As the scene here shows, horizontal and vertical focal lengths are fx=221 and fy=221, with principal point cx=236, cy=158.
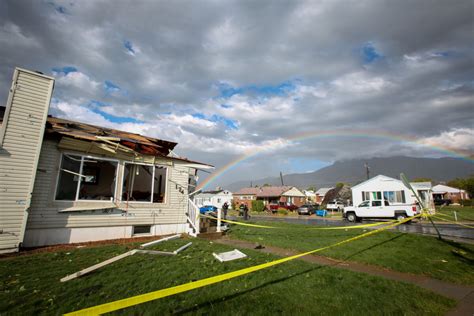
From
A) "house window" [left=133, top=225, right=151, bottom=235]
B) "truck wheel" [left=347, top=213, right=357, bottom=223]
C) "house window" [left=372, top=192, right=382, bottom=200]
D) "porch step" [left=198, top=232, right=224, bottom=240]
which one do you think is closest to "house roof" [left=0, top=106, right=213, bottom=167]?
"house window" [left=133, top=225, right=151, bottom=235]

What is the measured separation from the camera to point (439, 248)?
8766 mm

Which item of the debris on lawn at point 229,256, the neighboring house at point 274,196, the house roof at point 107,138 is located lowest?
the debris on lawn at point 229,256

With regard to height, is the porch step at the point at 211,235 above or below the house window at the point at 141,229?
below

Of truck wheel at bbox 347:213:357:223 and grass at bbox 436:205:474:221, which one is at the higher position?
grass at bbox 436:205:474:221

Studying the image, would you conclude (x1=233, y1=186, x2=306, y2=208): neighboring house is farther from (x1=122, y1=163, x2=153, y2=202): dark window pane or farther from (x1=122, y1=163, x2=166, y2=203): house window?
(x1=122, y1=163, x2=166, y2=203): house window

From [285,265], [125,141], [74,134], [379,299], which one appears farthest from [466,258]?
[74,134]

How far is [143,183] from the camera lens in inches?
543

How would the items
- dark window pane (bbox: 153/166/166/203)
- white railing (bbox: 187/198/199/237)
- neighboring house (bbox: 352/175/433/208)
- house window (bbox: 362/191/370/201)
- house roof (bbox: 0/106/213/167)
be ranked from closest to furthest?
house roof (bbox: 0/106/213/167) < white railing (bbox: 187/198/199/237) < dark window pane (bbox: 153/166/166/203) < neighboring house (bbox: 352/175/433/208) < house window (bbox: 362/191/370/201)

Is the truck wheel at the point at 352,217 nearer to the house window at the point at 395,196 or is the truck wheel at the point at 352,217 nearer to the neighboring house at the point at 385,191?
the neighboring house at the point at 385,191

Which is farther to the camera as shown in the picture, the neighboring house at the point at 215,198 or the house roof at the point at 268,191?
the neighboring house at the point at 215,198

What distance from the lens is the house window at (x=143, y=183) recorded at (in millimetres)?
10188

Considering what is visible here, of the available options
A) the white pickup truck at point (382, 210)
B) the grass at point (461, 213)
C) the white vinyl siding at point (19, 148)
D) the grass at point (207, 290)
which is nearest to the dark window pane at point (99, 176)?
the white vinyl siding at point (19, 148)

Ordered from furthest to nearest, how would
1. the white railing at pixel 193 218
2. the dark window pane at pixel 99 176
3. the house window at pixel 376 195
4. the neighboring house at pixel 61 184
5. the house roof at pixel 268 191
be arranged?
the house roof at pixel 268 191
the house window at pixel 376 195
the dark window pane at pixel 99 176
the white railing at pixel 193 218
the neighboring house at pixel 61 184

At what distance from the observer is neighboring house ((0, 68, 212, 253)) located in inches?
286
